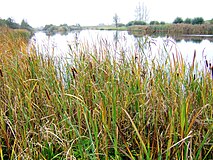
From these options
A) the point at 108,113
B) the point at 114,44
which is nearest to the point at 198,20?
the point at 114,44

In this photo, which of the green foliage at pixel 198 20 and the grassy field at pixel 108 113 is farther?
the green foliage at pixel 198 20

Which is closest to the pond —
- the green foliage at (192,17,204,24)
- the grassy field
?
the grassy field

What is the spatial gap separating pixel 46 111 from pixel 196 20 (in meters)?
30.0

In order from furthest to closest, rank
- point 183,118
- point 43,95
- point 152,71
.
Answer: point 152,71 → point 43,95 → point 183,118

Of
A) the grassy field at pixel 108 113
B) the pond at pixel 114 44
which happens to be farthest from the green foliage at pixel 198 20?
the grassy field at pixel 108 113

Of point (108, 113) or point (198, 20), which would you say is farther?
point (198, 20)

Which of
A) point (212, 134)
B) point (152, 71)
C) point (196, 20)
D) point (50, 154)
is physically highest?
point (196, 20)

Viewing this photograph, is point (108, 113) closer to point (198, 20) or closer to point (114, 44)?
point (114, 44)

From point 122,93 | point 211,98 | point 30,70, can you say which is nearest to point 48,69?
point 30,70

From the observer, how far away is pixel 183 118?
3.49ft

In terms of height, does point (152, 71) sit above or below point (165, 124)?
above

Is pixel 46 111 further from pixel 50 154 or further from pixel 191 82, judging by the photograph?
pixel 191 82

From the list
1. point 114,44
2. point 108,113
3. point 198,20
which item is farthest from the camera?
point 198,20

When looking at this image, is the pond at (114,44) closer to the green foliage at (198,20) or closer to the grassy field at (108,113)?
the grassy field at (108,113)
